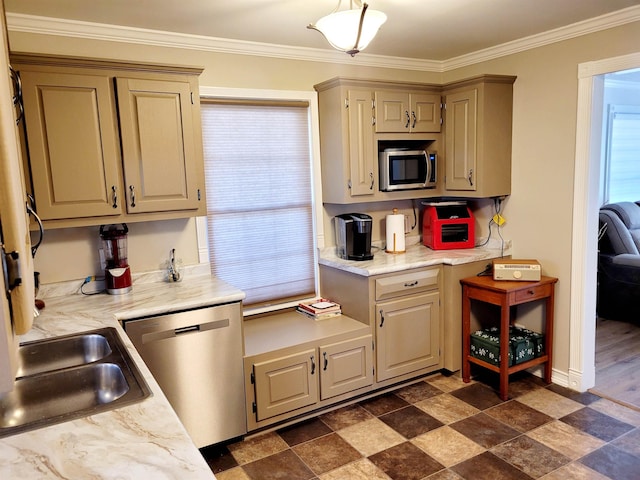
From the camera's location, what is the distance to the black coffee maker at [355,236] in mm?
3439

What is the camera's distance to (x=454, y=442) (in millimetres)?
2771

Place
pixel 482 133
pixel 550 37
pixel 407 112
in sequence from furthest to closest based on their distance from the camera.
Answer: pixel 407 112, pixel 482 133, pixel 550 37

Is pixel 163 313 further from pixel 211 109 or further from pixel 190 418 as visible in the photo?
pixel 211 109

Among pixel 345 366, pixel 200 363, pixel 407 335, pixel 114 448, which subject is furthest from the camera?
pixel 407 335

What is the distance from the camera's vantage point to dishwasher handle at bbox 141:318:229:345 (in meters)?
2.45

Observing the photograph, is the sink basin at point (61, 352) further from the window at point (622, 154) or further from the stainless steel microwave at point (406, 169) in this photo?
the window at point (622, 154)

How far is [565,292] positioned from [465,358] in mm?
835

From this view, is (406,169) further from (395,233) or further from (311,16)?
(311,16)

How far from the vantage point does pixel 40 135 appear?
2.40m

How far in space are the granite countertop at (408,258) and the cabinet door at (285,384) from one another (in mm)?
683

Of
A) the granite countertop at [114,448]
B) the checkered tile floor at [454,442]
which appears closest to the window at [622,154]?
the checkered tile floor at [454,442]

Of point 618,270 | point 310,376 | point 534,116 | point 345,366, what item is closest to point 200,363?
point 310,376

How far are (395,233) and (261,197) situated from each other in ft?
3.49

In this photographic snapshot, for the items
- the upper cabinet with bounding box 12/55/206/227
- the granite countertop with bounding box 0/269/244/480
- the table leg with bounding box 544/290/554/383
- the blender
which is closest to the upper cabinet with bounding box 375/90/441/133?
the upper cabinet with bounding box 12/55/206/227
